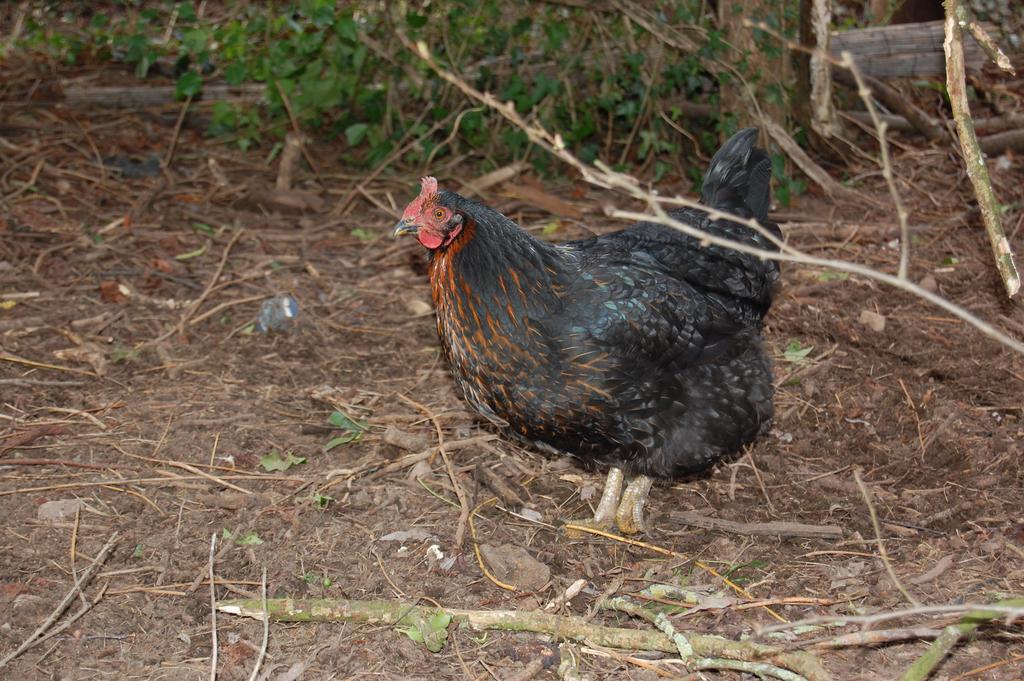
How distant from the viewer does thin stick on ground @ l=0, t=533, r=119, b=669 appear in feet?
11.3

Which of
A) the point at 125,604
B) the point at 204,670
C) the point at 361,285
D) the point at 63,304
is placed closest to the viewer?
the point at 204,670

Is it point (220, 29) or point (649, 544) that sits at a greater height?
point (220, 29)

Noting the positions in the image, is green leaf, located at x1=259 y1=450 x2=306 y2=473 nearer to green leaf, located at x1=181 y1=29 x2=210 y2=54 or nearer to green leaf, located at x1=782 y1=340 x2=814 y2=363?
green leaf, located at x1=782 y1=340 x2=814 y2=363

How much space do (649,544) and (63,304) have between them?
153 inches

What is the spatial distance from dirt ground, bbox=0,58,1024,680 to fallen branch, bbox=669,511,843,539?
0.04 m

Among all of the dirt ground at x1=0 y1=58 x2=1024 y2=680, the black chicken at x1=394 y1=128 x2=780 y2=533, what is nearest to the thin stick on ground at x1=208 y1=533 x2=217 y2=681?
the dirt ground at x1=0 y1=58 x2=1024 y2=680

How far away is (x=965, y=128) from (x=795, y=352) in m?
2.83

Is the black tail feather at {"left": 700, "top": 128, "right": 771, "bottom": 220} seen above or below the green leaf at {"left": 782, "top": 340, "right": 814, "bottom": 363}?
above

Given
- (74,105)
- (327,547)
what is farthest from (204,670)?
(74,105)

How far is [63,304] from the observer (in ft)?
19.6

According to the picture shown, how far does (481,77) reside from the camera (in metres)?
7.71

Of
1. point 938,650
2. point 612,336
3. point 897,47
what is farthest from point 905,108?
Answer: point 938,650

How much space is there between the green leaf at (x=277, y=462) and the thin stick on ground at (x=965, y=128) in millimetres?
3169

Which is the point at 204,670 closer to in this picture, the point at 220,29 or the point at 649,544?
the point at 649,544
